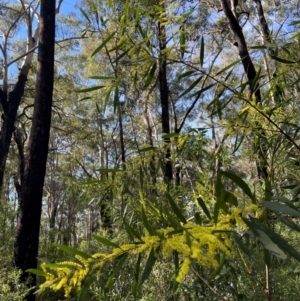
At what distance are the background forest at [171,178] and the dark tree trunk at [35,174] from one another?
0.01 metres

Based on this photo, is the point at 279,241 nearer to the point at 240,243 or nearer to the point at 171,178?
the point at 240,243

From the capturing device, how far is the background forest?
2.06ft

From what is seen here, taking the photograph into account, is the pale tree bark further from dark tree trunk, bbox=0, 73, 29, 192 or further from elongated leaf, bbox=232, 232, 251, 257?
elongated leaf, bbox=232, 232, 251, 257

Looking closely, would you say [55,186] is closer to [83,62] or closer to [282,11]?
[83,62]

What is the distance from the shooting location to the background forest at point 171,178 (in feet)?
2.06

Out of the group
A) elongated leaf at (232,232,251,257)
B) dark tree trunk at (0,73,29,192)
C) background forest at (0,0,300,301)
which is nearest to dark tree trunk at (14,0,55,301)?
background forest at (0,0,300,301)

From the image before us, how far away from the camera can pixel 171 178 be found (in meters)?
2.28

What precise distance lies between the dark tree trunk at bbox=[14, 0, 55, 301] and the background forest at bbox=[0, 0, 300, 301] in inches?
0.5

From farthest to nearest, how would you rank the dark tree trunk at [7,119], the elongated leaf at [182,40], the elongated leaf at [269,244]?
the dark tree trunk at [7,119] → the elongated leaf at [182,40] → the elongated leaf at [269,244]

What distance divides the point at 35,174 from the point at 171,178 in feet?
7.35

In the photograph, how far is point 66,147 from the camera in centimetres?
1395

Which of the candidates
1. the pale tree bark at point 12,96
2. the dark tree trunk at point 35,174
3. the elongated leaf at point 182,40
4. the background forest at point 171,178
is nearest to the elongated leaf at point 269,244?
the background forest at point 171,178

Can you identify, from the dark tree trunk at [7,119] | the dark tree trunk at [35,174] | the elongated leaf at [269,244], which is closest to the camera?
the elongated leaf at [269,244]

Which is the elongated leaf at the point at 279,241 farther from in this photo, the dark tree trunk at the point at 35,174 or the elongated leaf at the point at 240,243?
the dark tree trunk at the point at 35,174
